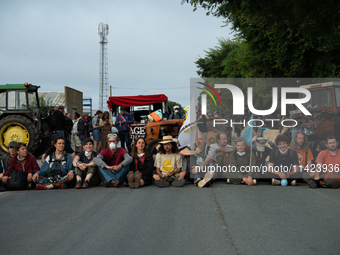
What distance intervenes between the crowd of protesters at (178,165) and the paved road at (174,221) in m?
0.64

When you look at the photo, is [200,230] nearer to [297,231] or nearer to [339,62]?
[297,231]

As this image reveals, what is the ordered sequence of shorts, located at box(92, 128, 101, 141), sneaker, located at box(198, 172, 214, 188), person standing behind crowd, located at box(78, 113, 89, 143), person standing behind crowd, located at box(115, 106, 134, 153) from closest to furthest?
sneaker, located at box(198, 172, 214, 188), person standing behind crowd, located at box(115, 106, 134, 153), shorts, located at box(92, 128, 101, 141), person standing behind crowd, located at box(78, 113, 89, 143)

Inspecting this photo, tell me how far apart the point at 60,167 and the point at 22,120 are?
6.04 metres

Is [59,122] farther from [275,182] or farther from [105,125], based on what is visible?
[275,182]

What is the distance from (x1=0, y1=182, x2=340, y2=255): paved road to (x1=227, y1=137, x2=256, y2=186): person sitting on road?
25.8 inches

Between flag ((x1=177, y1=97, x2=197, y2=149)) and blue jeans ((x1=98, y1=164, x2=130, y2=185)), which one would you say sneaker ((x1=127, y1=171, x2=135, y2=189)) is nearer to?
blue jeans ((x1=98, y1=164, x2=130, y2=185))

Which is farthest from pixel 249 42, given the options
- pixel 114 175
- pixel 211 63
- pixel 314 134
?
pixel 211 63

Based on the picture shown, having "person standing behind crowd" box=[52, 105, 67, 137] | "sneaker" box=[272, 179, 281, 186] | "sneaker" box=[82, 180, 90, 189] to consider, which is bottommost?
"sneaker" box=[82, 180, 90, 189]

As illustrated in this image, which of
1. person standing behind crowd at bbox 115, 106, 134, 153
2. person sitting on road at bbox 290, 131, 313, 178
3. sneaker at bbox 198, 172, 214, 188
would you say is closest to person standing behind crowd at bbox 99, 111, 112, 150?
person standing behind crowd at bbox 115, 106, 134, 153

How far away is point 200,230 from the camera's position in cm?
521

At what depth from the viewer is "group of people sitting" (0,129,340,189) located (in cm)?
891

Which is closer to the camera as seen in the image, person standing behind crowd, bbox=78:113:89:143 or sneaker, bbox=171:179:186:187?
sneaker, bbox=171:179:186:187

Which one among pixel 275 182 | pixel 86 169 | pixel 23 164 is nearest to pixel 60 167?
pixel 86 169

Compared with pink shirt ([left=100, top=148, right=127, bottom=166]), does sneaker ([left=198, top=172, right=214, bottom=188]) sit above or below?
below
